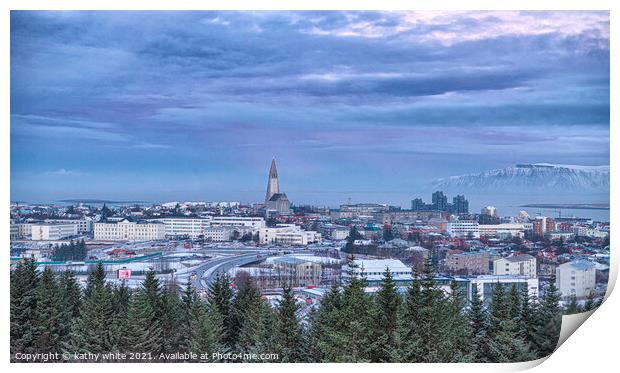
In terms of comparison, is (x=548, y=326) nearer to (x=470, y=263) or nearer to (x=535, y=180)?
(x=470, y=263)

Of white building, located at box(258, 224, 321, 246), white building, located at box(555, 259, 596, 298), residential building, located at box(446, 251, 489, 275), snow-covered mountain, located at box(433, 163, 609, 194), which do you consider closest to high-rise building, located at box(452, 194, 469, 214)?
snow-covered mountain, located at box(433, 163, 609, 194)

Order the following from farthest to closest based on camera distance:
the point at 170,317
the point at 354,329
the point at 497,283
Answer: the point at 497,283
the point at 170,317
the point at 354,329

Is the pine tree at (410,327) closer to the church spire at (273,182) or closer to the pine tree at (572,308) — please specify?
the pine tree at (572,308)

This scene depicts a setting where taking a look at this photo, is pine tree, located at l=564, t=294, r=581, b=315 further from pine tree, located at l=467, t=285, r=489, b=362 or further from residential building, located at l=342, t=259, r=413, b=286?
residential building, located at l=342, t=259, r=413, b=286

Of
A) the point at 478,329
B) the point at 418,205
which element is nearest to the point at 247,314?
the point at 418,205

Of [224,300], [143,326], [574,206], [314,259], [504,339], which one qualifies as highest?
[574,206]

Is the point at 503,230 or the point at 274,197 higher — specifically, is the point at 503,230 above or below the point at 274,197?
below

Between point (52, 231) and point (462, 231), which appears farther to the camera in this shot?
point (462, 231)

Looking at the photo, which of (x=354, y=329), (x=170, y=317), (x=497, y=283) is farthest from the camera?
(x=497, y=283)
